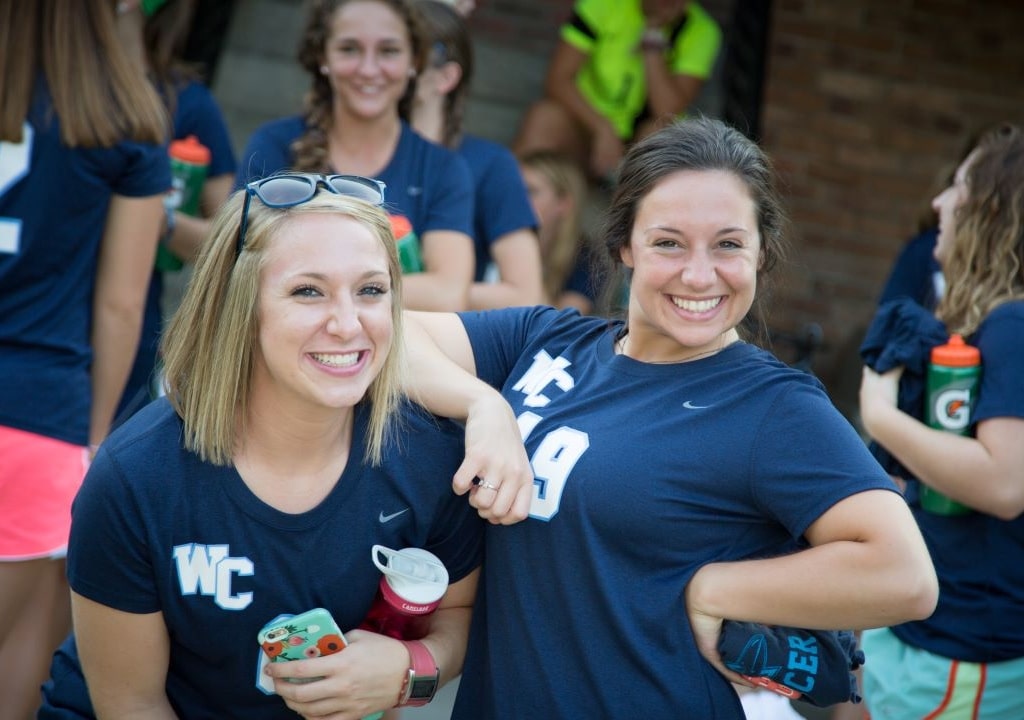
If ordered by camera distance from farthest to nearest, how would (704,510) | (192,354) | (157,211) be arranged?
(157,211) → (192,354) → (704,510)

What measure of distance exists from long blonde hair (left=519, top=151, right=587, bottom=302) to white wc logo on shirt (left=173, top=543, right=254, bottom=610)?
2904 mm

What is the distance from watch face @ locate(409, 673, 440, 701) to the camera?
2.33 metres

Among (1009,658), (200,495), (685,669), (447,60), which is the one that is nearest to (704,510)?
(685,669)

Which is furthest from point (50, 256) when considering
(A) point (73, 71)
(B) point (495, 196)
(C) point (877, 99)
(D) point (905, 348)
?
(C) point (877, 99)

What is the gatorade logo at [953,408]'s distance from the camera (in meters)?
2.87

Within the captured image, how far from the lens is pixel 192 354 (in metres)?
2.35

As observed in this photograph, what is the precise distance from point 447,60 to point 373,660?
8.20ft

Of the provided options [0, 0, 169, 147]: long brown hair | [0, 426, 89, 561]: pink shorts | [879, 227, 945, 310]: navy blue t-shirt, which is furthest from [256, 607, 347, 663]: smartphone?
[879, 227, 945, 310]: navy blue t-shirt

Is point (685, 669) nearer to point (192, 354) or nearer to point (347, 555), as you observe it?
point (347, 555)

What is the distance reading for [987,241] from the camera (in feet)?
9.87

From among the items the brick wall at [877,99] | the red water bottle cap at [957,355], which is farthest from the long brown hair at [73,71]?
the brick wall at [877,99]

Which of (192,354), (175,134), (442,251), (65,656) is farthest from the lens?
(175,134)

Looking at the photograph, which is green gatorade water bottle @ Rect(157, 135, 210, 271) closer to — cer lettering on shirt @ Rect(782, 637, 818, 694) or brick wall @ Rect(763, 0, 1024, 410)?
cer lettering on shirt @ Rect(782, 637, 818, 694)

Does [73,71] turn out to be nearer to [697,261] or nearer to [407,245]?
[407,245]
